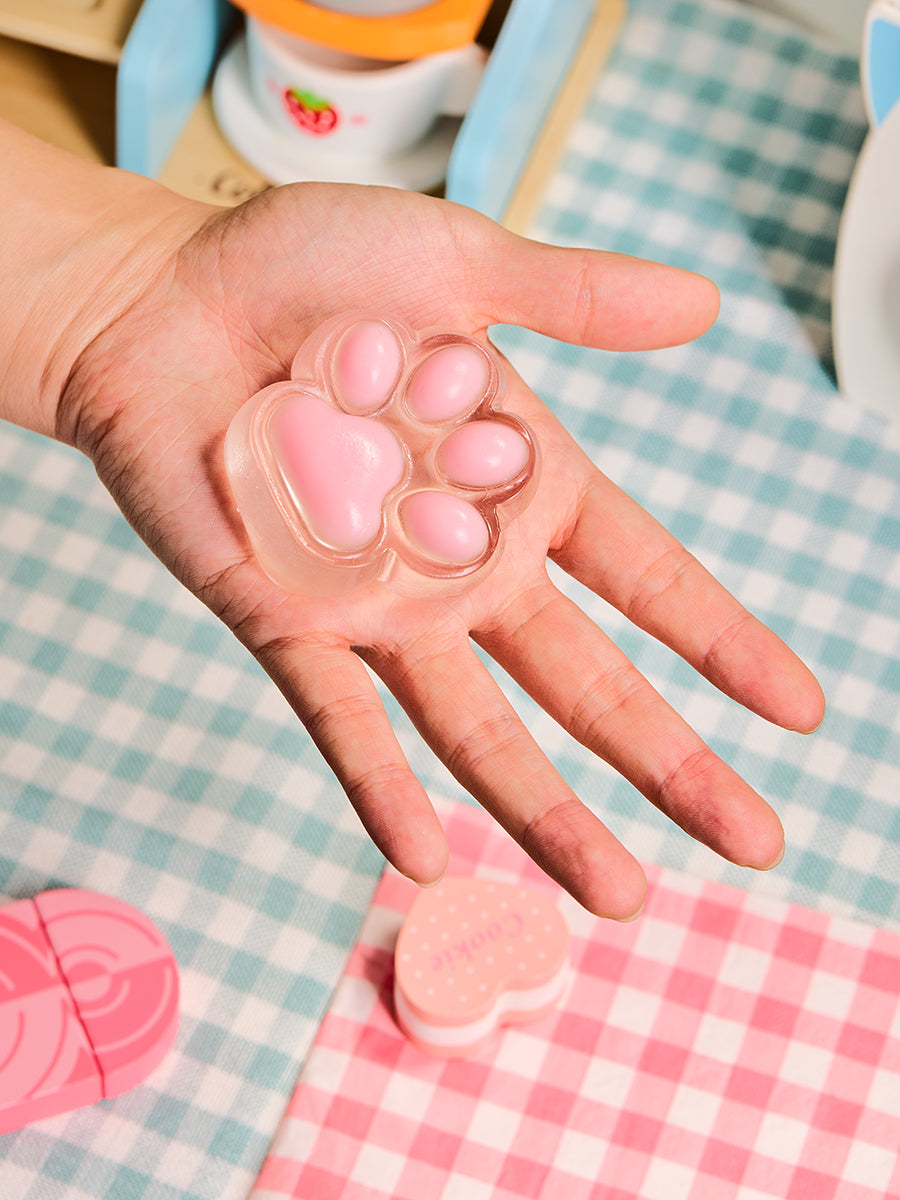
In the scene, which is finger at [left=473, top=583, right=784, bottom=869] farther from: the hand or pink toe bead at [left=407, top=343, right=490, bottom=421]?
pink toe bead at [left=407, top=343, right=490, bottom=421]

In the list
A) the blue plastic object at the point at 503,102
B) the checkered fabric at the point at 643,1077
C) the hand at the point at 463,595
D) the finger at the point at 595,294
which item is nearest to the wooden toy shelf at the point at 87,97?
the blue plastic object at the point at 503,102

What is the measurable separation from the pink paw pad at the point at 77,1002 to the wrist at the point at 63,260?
1.09 ft

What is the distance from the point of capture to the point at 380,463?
28.4 inches

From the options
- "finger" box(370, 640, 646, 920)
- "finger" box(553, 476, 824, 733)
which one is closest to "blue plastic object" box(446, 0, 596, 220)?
"finger" box(553, 476, 824, 733)

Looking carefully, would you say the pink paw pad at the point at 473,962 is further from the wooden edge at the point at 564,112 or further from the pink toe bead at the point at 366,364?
the wooden edge at the point at 564,112

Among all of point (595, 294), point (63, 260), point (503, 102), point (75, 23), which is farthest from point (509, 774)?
point (75, 23)

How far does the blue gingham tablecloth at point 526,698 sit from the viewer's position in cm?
91

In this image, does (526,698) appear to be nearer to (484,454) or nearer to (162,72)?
(484,454)

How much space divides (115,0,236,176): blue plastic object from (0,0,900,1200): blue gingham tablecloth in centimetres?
27

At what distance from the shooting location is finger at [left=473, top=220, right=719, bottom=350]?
0.76m

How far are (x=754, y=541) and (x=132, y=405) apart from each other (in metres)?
0.56

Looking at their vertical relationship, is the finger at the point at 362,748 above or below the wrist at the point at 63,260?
below

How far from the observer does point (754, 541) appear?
3.56 ft

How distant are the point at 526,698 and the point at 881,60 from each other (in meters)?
0.58
